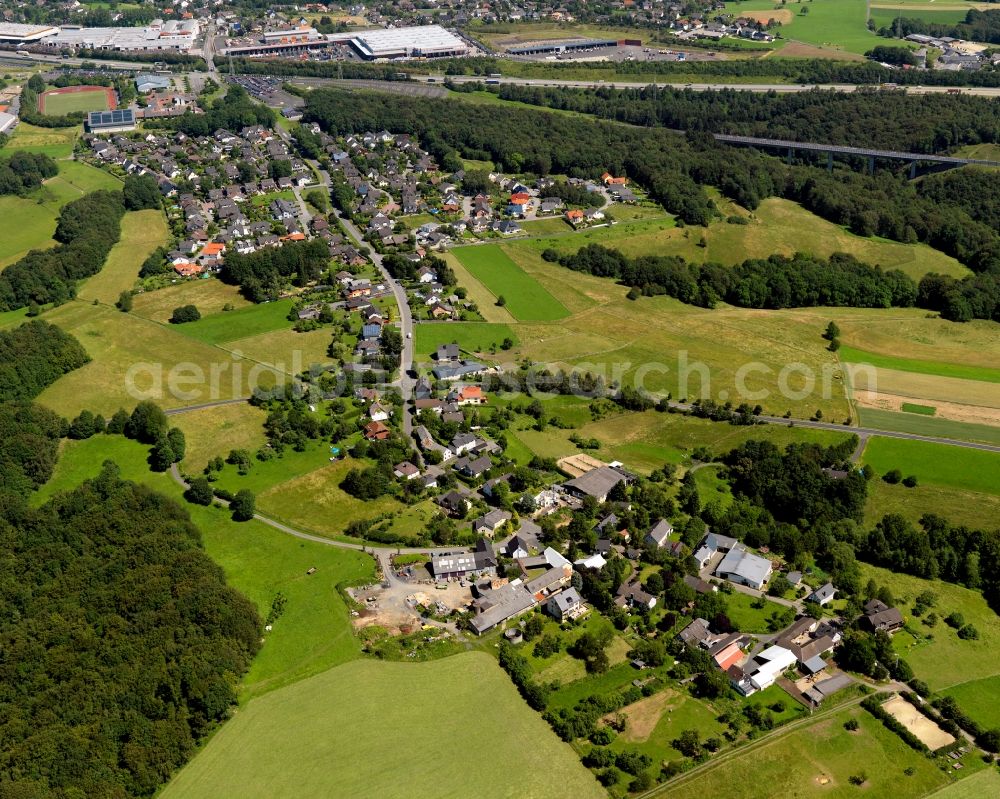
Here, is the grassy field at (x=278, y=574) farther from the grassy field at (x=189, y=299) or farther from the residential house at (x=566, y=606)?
the grassy field at (x=189, y=299)

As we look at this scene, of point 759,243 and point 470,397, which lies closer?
point 470,397

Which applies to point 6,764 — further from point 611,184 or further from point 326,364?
point 611,184

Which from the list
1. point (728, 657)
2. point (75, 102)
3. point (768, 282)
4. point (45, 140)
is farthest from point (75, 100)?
point (728, 657)

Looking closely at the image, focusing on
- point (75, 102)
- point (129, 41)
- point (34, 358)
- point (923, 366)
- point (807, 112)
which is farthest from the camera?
point (129, 41)

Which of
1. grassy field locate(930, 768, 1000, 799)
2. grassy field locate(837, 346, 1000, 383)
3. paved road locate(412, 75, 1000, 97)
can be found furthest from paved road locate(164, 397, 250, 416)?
paved road locate(412, 75, 1000, 97)

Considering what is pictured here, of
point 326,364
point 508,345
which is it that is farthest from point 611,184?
point 326,364

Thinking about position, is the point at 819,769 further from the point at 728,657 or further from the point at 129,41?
the point at 129,41

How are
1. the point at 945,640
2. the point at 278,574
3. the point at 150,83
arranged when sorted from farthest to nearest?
the point at 150,83 → the point at 278,574 → the point at 945,640
